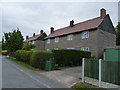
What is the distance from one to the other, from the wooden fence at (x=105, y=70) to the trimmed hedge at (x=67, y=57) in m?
7.68

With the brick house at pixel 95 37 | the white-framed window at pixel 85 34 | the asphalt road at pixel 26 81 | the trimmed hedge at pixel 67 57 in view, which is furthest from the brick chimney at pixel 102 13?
the asphalt road at pixel 26 81

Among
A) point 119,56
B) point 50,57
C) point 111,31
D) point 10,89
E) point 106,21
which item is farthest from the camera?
point 111,31

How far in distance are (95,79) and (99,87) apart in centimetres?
64

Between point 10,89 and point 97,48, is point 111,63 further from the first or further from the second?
point 97,48

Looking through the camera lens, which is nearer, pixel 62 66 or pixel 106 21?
pixel 62 66

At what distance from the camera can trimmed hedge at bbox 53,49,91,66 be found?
16.4 meters

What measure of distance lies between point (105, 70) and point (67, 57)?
9.90 meters

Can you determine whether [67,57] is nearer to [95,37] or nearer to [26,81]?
[95,37]

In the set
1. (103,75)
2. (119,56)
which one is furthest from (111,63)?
(119,56)

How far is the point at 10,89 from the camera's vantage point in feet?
22.3

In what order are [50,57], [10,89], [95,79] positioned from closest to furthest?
[10,89], [95,79], [50,57]

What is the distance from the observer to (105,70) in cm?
749

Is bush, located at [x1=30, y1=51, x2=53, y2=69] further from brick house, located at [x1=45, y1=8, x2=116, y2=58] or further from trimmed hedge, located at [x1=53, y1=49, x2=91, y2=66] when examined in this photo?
brick house, located at [x1=45, y1=8, x2=116, y2=58]

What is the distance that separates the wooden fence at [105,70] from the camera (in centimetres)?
686
